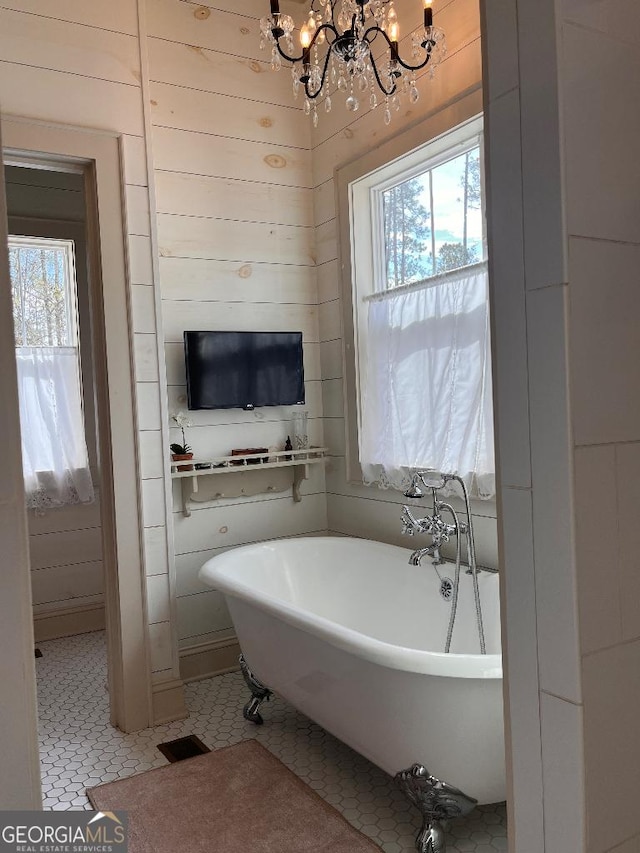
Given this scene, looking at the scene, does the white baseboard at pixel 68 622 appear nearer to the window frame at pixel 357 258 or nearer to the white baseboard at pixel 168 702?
the white baseboard at pixel 168 702

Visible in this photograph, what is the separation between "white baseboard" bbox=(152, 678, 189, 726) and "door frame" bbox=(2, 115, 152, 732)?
0.04 metres

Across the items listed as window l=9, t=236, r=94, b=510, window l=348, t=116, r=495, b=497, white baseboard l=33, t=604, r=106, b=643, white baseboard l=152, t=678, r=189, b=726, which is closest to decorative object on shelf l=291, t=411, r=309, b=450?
window l=348, t=116, r=495, b=497

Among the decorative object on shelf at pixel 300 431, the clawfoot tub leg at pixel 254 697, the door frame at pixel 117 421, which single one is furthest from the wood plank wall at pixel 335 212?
the door frame at pixel 117 421

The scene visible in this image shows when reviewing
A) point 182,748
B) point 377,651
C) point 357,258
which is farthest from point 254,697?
point 357,258

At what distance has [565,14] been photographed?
0.77m

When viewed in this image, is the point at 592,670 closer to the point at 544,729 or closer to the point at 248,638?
the point at 544,729

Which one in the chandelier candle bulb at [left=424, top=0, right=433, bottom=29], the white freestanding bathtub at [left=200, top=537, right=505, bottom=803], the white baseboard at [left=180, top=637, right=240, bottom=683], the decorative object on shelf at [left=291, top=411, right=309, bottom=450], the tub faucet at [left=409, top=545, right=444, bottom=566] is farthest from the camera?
the decorative object on shelf at [left=291, top=411, right=309, bottom=450]

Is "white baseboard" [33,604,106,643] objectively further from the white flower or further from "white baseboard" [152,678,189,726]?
the white flower

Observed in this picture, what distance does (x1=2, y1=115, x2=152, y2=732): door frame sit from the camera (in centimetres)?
305

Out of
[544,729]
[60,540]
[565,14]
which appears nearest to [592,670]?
[544,729]

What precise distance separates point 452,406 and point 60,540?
2794 mm

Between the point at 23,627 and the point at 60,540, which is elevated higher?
the point at 23,627

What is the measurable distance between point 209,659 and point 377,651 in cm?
182

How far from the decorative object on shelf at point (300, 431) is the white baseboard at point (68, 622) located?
186 centimetres
